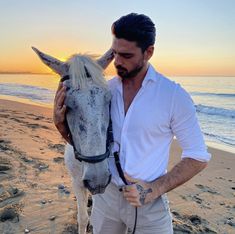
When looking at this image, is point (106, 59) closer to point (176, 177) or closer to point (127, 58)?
point (127, 58)

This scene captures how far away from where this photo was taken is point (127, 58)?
7.97 ft

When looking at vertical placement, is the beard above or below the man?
above

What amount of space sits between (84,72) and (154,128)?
2.47 feet

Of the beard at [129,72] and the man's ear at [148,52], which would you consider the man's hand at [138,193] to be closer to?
the beard at [129,72]

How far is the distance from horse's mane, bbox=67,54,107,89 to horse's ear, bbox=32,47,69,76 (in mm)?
68

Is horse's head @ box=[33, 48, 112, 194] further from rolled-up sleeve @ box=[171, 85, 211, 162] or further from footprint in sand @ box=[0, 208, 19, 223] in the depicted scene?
footprint in sand @ box=[0, 208, 19, 223]

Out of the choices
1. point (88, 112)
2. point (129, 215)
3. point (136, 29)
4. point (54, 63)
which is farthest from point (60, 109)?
point (129, 215)

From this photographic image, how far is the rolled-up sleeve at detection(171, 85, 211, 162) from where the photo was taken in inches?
90.4

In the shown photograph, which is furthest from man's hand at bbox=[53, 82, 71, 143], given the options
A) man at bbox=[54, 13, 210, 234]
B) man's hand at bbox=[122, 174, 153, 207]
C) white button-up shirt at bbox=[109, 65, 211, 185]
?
man's hand at bbox=[122, 174, 153, 207]

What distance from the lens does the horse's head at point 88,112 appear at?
7.54ft

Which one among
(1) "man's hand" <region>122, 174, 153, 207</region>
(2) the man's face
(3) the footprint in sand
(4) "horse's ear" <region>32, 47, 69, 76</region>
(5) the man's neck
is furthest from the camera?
(3) the footprint in sand

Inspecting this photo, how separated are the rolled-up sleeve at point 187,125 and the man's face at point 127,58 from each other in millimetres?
356

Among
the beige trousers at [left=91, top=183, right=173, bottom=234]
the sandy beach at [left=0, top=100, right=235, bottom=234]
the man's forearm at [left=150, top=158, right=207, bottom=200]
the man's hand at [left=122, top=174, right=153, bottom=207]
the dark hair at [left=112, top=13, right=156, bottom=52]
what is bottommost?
the sandy beach at [left=0, top=100, right=235, bottom=234]

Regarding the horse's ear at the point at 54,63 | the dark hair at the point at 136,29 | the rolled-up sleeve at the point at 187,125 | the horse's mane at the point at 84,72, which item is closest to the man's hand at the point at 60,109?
the horse's mane at the point at 84,72
